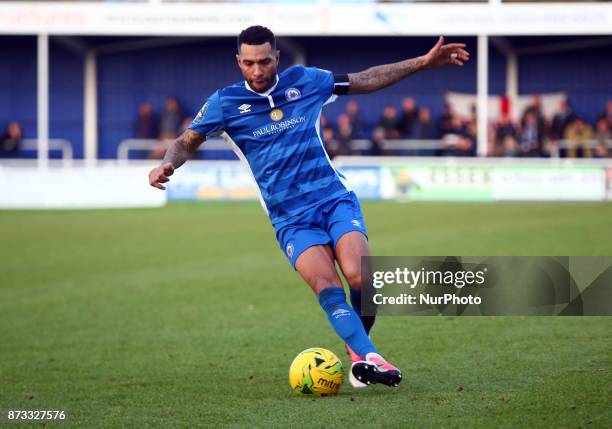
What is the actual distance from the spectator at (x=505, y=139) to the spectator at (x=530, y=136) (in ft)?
0.65

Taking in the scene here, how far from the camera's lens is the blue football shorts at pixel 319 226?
6996 millimetres

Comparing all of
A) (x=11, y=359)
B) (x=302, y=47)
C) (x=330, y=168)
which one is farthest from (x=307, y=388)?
(x=302, y=47)

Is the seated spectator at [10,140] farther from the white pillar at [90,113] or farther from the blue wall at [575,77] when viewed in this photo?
the blue wall at [575,77]

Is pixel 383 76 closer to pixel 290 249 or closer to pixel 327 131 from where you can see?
pixel 290 249

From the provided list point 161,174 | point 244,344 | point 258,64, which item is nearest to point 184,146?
point 161,174

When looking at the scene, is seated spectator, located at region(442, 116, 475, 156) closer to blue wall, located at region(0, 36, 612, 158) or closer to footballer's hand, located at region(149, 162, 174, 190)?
blue wall, located at region(0, 36, 612, 158)

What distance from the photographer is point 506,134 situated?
2997 centimetres

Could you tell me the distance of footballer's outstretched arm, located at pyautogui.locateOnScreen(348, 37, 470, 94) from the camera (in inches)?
280

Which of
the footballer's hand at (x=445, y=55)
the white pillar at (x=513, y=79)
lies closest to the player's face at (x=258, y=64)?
the footballer's hand at (x=445, y=55)

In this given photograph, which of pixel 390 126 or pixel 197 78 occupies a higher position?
pixel 197 78

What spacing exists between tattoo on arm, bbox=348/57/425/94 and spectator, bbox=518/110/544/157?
74.6 ft

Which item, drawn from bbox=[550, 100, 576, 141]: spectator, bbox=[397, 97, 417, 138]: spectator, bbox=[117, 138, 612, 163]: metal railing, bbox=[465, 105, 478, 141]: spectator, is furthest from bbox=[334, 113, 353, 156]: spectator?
bbox=[550, 100, 576, 141]: spectator

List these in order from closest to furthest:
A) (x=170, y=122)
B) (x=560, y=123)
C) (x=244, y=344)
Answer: (x=244, y=344), (x=560, y=123), (x=170, y=122)

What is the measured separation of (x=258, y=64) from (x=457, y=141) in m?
23.9
